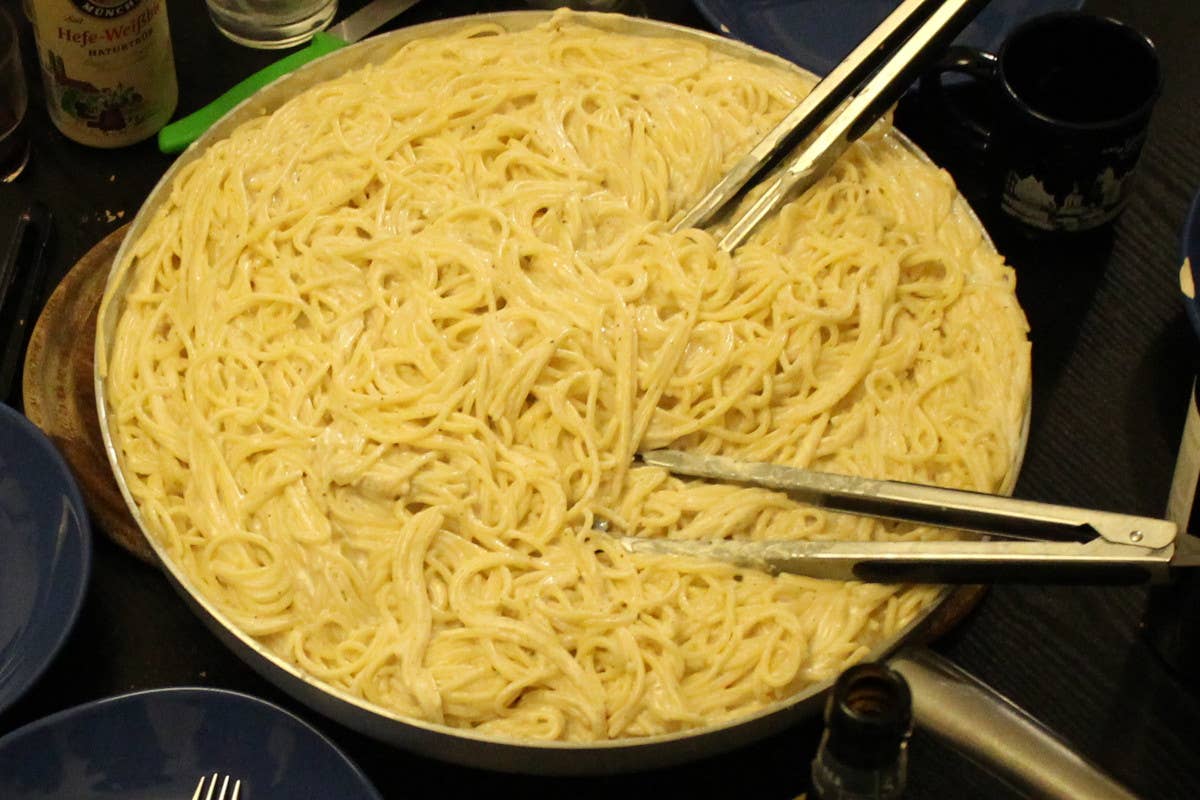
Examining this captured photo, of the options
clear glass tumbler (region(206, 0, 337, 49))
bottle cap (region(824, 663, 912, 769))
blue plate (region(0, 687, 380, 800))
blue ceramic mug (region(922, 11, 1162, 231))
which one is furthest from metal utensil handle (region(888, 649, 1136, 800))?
clear glass tumbler (region(206, 0, 337, 49))

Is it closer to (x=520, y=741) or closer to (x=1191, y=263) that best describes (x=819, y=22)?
(x=1191, y=263)

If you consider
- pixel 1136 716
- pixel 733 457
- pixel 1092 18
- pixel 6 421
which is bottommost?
pixel 1136 716

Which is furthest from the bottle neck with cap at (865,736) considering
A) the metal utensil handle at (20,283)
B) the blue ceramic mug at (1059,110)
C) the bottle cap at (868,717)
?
the metal utensil handle at (20,283)

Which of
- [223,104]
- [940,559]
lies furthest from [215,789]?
[223,104]

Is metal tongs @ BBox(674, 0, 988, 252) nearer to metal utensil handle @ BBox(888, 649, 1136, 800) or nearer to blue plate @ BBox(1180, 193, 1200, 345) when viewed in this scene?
blue plate @ BBox(1180, 193, 1200, 345)

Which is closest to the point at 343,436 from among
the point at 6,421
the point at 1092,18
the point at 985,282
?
the point at 6,421

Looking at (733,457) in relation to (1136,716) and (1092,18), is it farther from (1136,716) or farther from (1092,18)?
(1092,18)
